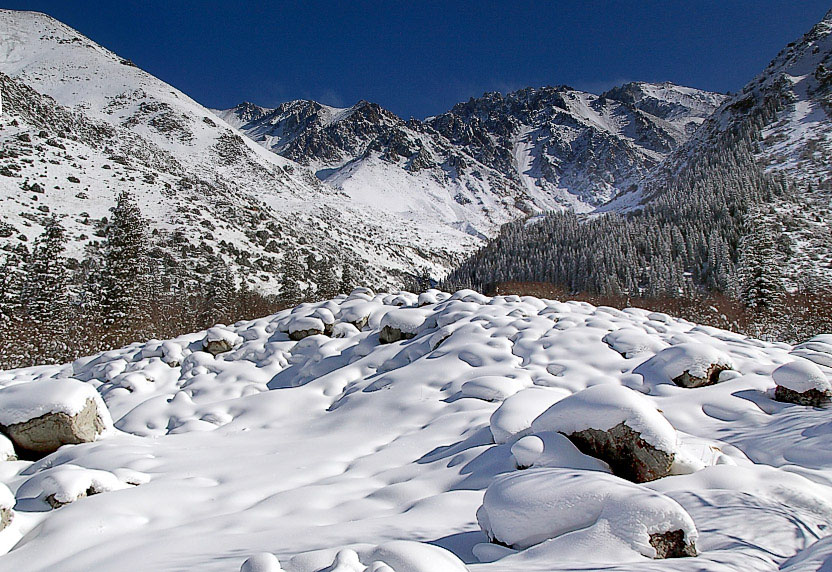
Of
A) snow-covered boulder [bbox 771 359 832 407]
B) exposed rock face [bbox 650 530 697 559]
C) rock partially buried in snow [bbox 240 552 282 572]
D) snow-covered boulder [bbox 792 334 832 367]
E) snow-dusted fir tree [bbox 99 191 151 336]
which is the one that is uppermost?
snow-dusted fir tree [bbox 99 191 151 336]

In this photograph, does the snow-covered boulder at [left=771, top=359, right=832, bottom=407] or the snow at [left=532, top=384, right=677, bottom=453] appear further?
the snow-covered boulder at [left=771, top=359, right=832, bottom=407]

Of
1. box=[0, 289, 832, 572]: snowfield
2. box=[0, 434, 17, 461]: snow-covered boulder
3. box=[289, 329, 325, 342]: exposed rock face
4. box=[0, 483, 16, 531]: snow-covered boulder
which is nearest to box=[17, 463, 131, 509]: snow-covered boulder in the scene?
box=[0, 289, 832, 572]: snowfield

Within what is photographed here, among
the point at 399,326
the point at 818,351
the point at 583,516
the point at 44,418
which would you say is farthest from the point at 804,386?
the point at 44,418

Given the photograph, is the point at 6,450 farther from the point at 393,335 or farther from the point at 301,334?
the point at 393,335

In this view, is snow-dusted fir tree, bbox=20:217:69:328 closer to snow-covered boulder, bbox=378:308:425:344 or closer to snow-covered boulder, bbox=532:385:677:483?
snow-covered boulder, bbox=378:308:425:344

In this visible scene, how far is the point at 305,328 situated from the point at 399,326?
8.37 ft

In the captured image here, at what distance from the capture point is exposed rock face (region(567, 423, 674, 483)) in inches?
149

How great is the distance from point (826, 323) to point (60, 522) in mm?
22268

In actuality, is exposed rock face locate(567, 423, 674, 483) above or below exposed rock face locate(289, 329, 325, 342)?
below

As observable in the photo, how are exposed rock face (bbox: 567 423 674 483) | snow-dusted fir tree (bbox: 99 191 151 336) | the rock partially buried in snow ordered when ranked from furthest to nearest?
snow-dusted fir tree (bbox: 99 191 151 336) < exposed rock face (bbox: 567 423 674 483) < the rock partially buried in snow

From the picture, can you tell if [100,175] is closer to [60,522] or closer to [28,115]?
[28,115]

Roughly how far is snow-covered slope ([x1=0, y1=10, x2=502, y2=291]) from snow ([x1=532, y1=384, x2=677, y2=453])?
3618cm

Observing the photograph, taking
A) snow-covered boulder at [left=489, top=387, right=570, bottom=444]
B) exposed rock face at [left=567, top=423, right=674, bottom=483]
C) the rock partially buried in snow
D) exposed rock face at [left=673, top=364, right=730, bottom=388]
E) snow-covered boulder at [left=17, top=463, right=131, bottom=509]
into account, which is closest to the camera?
the rock partially buried in snow

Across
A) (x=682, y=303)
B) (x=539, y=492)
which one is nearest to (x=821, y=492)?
(x=539, y=492)
